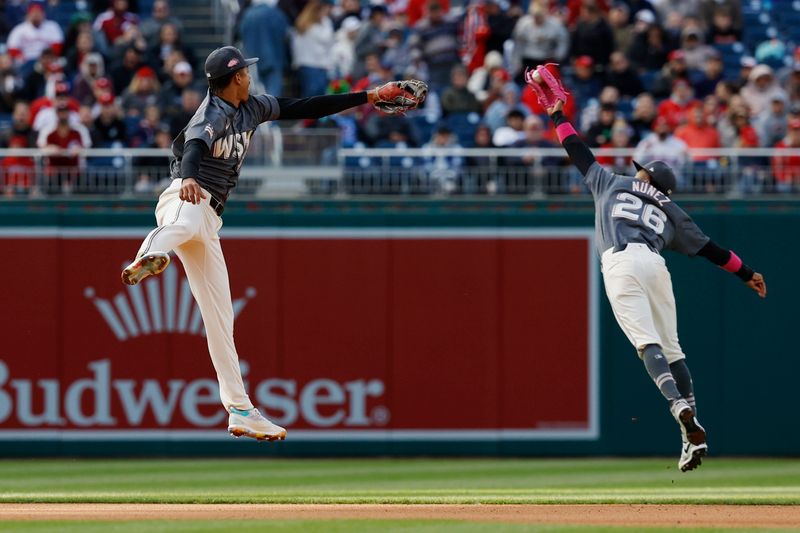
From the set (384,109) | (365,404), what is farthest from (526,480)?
(384,109)

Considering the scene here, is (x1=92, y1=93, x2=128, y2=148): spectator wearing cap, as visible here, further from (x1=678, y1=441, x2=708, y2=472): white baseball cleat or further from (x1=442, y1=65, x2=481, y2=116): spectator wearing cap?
(x1=678, y1=441, x2=708, y2=472): white baseball cleat

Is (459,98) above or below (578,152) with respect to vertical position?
above

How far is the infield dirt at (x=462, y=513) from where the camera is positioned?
895 cm

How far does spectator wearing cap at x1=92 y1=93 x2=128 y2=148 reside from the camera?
50.1 ft

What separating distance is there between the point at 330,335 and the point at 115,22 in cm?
518

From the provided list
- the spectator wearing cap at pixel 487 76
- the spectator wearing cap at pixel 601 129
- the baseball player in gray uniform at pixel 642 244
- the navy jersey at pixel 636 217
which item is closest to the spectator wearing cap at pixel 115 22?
the spectator wearing cap at pixel 487 76

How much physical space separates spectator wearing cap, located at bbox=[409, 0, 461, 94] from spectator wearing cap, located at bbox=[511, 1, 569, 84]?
716 millimetres

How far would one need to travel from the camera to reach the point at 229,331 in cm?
966

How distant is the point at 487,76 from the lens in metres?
16.8

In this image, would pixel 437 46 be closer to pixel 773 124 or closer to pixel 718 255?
pixel 773 124

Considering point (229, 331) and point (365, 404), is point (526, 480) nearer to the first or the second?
point (365, 404)

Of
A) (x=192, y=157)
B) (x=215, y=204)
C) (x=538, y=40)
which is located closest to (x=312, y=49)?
(x=538, y=40)

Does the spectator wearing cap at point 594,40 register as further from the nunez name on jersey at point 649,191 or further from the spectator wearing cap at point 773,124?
the nunez name on jersey at point 649,191

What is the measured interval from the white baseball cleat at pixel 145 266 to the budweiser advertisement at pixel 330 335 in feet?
19.9
